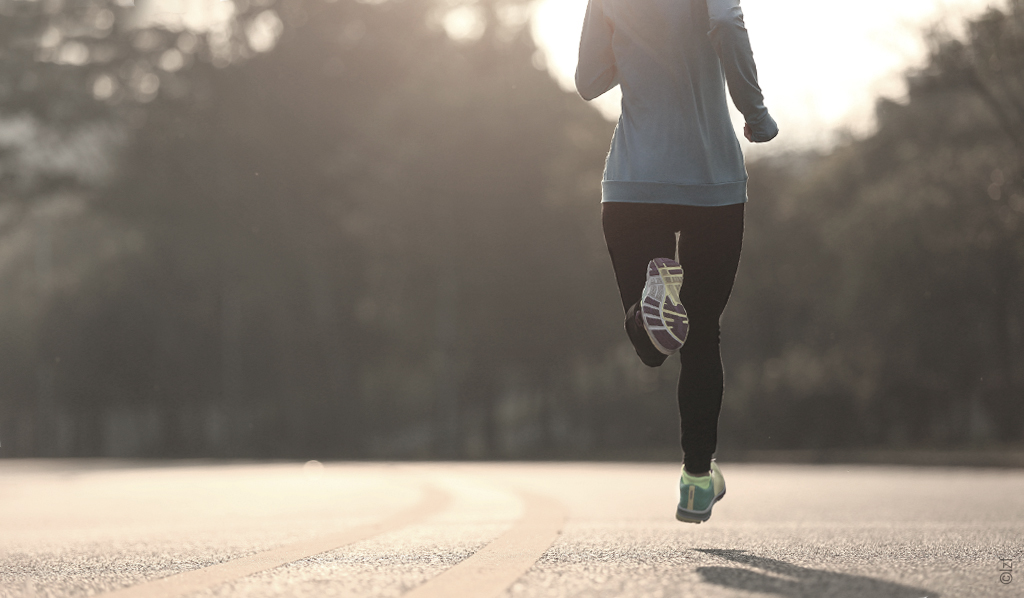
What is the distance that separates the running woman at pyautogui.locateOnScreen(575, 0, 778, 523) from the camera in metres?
4.49

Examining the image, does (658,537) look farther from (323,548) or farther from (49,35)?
(49,35)

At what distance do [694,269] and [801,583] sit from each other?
4.67 ft

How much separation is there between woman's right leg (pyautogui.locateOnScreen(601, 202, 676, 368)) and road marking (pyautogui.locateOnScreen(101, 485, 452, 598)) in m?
1.35

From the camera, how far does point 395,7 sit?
4241 cm

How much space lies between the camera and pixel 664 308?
421cm

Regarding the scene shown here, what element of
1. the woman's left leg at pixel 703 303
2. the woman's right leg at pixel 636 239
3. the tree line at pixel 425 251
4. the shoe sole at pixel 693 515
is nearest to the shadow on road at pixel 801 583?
the shoe sole at pixel 693 515

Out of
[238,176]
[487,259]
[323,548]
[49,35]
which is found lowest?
[323,548]

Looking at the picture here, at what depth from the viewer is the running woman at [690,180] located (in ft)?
14.7

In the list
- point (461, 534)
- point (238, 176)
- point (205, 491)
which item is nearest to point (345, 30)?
point (238, 176)

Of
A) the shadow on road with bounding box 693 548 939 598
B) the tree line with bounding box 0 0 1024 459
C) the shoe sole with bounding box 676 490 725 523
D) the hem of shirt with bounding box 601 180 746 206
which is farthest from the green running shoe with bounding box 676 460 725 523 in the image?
the tree line with bounding box 0 0 1024 459

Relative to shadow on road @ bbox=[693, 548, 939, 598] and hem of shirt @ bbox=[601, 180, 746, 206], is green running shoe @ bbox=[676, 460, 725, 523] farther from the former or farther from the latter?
hem of shirt @ bbox=[601, 180, 746, 206]

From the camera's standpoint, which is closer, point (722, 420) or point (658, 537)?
point (658, 537)

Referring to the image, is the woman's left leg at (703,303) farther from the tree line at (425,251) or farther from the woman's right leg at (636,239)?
the tree line at (425,251)

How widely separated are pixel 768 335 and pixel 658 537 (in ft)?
103
